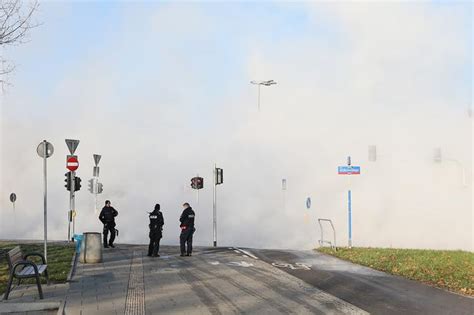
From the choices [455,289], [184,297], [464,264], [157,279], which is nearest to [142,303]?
[184,297]

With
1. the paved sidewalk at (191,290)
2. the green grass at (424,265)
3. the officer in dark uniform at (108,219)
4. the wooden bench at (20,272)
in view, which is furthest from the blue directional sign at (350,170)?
the wooden bench at (20,272)

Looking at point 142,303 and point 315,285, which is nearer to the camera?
point 142,303

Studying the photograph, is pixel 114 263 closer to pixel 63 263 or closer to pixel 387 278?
pixel 63 263

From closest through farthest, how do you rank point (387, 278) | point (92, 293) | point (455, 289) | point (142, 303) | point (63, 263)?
point (142, 303)
point (92, 293)
point (455, 289)
point (387, 278)
point (63, 263)

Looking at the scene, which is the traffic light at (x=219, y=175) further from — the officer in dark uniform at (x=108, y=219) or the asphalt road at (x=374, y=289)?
the asphalt road at (x=374, y=289)

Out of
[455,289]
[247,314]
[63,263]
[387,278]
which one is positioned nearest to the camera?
[247,314]

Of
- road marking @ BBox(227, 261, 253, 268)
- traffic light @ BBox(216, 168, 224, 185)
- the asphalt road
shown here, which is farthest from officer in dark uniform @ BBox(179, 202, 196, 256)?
traffic light @ BBox(216, 168, 224, 185)

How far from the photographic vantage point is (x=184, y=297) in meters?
10.3

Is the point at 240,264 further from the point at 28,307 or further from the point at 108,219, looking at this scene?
the point at 28,307

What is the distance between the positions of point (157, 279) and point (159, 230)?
216 inches

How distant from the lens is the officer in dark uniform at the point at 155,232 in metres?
17.7

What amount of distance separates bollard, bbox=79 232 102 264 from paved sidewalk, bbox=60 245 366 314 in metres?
0.28

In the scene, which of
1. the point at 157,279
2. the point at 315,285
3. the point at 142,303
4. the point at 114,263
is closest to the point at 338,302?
the point at 315,285

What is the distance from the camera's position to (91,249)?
1522 cm
